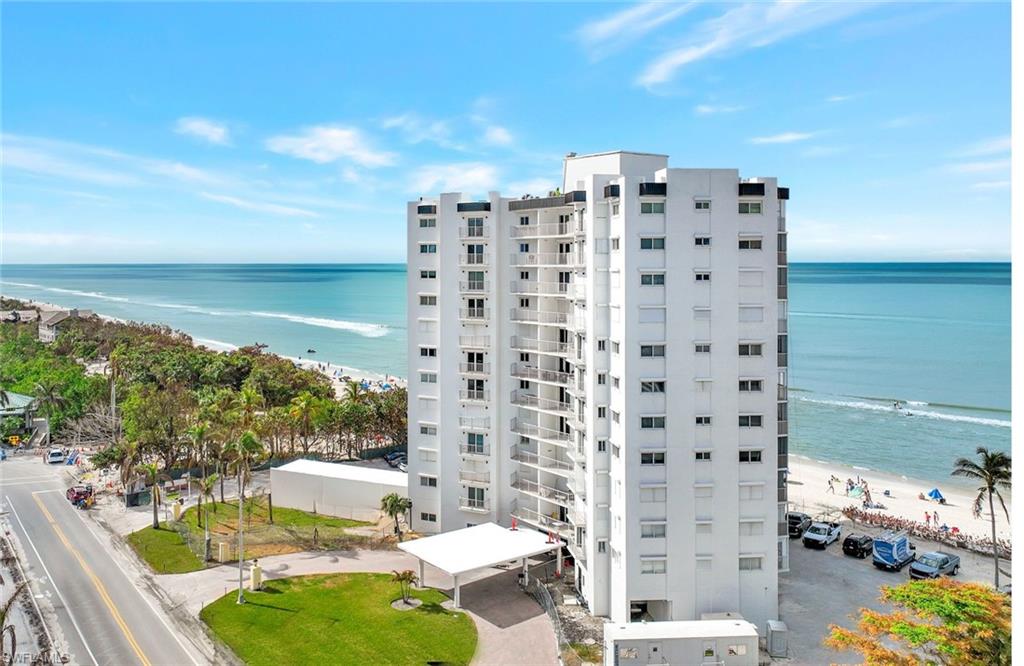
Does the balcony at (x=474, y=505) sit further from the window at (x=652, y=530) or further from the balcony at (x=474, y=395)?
the window at (x=652, y=530)

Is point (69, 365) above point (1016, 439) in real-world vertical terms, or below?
below

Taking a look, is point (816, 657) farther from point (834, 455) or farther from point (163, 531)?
point (834, 455)

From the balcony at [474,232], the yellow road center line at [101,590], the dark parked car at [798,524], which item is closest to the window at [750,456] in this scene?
the dark parked car at [798,524]

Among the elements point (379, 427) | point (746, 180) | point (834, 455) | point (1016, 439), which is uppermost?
point (746, 180)

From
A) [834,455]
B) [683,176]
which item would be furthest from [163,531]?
[834,455]

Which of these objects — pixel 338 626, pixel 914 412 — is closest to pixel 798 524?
pixel 338 626
